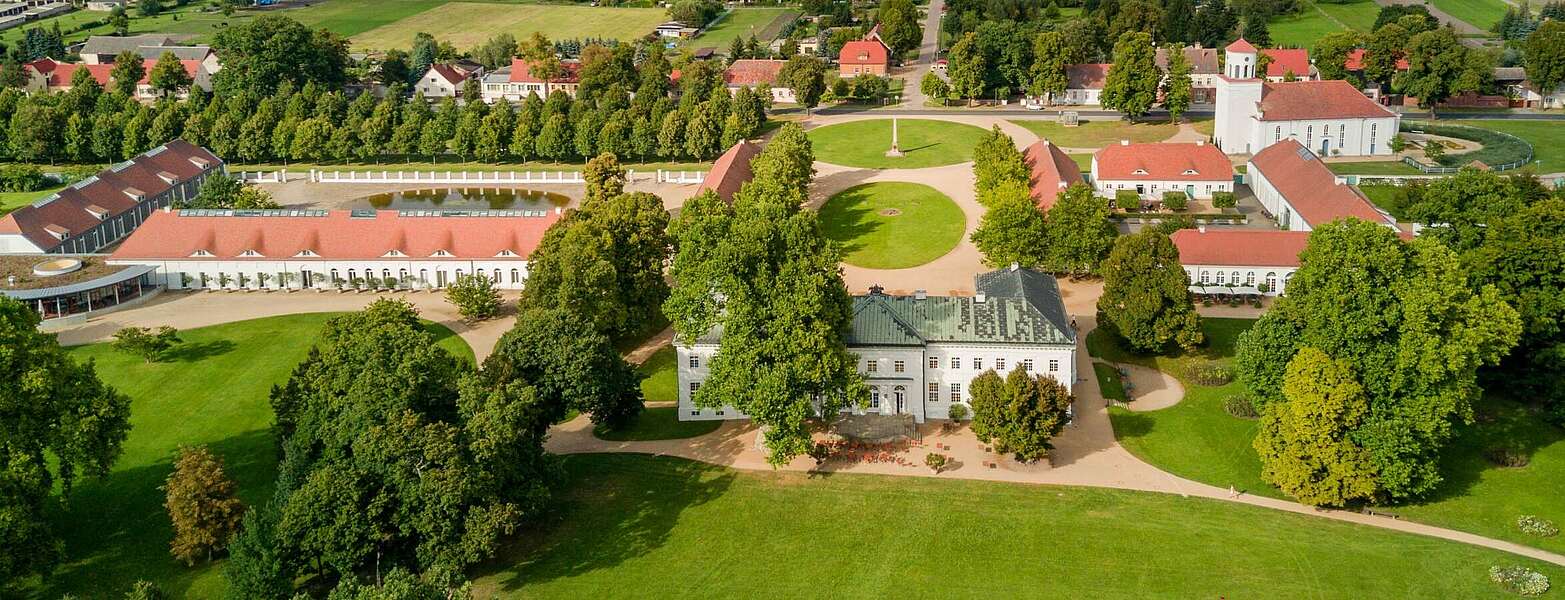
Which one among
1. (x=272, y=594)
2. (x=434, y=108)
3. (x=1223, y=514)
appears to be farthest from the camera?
(x=434, y=108)

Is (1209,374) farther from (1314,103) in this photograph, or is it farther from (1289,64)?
(1289,64)

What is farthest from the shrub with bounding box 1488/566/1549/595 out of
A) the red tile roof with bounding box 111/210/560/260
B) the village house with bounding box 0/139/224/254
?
the village house with bounding box 0/139/224/254

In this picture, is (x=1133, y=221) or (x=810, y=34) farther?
(x=810, y=34)

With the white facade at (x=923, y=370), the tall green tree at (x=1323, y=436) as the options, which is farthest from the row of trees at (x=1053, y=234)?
the tall green tree at (x=1323, y=436)

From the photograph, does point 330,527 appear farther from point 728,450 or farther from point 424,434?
point 728,450

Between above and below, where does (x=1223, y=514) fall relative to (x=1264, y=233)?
below

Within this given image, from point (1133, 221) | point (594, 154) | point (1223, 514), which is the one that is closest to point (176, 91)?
point (594, 154)
